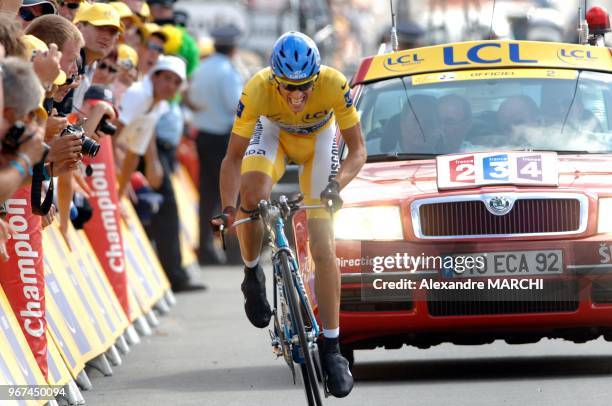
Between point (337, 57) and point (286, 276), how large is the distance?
709 inches

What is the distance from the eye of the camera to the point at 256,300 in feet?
33.3

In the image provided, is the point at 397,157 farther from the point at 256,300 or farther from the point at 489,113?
the point at 256,300

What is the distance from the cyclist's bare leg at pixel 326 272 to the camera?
9.70 m

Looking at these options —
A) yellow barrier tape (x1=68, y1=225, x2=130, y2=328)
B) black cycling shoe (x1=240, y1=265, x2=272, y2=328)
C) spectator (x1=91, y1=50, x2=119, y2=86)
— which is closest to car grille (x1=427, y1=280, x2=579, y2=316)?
black cycling shoe (x1=240, y1=265, x2=272, y2=328)

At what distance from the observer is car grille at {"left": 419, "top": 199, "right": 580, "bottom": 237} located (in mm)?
10188

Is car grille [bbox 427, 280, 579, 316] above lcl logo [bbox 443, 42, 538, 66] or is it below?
below

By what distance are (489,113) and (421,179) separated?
1.06m

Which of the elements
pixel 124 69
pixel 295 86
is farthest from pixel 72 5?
pixel 295 86

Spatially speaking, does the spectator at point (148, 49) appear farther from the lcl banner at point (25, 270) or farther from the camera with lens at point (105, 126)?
the lcl banner at point (25, 270)

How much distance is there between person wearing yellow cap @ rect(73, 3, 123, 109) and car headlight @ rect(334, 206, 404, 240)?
236 centimetres

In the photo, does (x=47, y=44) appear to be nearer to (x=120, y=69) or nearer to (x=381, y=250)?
(x=381, y=250)

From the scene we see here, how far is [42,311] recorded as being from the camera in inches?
386

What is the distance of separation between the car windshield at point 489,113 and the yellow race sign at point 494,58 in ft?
0.18

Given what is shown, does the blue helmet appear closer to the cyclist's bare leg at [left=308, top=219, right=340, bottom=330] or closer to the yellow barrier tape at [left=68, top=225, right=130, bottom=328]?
the cyclist's bare leg at [left=308, top=219, right=340, bottom=330]
